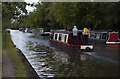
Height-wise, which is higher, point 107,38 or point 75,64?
point 107,38

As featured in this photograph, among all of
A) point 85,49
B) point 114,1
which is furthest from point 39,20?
point 114,1

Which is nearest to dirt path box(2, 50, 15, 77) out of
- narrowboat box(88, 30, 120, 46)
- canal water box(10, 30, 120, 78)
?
canal water box(10, 30, 120, 78)

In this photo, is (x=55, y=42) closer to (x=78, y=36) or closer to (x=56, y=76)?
(x=78, y=36)

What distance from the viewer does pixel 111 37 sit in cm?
2366

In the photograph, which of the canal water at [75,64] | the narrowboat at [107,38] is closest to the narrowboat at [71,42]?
the canal water at [75,64]

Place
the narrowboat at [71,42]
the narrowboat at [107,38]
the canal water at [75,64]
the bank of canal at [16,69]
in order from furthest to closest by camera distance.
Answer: the narrowboat at [107,38] < the narrowboat at [71,42] < the canal water at [75,64] < the bank of canal at [16,69]

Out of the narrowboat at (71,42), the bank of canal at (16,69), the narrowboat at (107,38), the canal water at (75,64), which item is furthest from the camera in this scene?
the narrowboat at (107,38)

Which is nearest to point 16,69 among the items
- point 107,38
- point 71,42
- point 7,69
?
point 7,69

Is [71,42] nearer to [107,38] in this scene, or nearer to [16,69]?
[107,38]

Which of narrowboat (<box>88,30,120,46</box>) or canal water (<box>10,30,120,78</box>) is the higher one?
narrowboat (<box>88,30,120,46</box>)

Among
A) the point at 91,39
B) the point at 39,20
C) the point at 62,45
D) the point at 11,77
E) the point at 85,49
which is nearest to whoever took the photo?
the point at 11,77

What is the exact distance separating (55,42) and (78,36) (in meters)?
6.60

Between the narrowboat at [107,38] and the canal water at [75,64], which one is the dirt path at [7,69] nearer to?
the canal water at [75,64]

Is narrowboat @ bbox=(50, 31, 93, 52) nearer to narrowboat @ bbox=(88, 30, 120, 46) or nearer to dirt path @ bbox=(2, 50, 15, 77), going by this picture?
narrowboat @ bbox=(88, 30, 120, 46)
